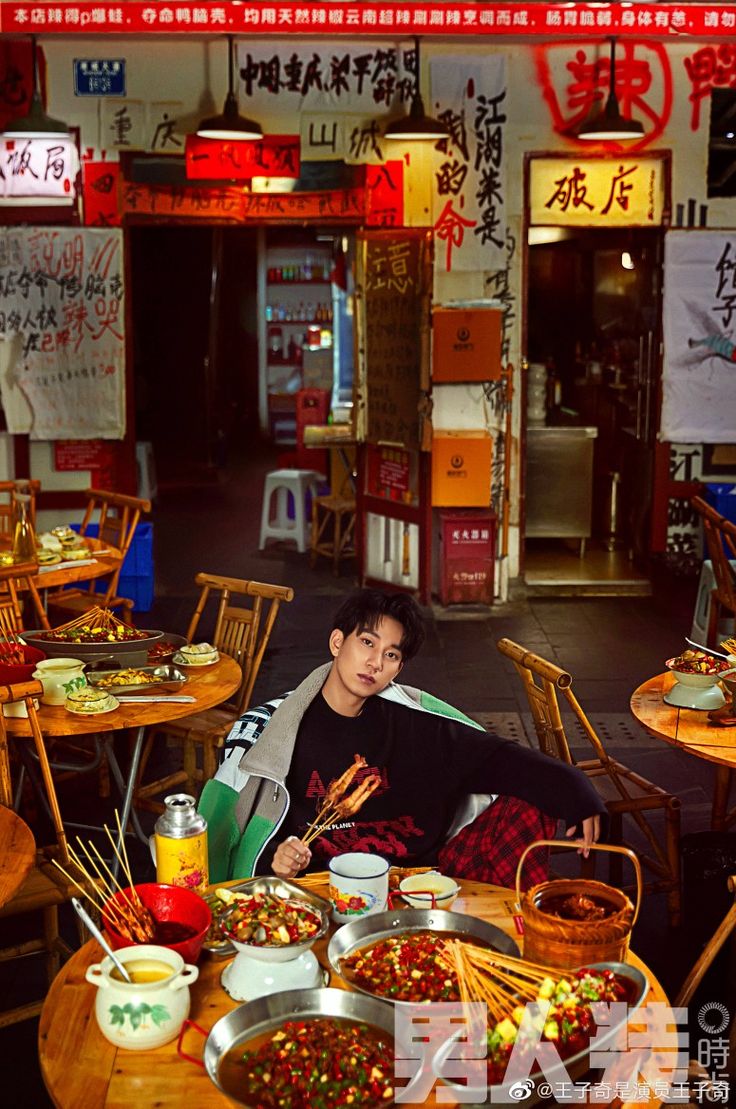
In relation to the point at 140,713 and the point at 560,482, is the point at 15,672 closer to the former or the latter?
the point at 140,713

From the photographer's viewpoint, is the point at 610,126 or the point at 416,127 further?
the point at 416,127

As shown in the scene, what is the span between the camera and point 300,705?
3203mm

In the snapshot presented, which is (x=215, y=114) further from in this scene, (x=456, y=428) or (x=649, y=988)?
(x=649, y=988)

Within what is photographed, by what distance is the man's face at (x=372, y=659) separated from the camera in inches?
126

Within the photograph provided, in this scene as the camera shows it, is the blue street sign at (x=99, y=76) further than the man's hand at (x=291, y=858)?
Yes

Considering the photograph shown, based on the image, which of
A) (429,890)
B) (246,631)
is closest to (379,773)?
(429,890)

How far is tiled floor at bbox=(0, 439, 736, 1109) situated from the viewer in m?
4.62

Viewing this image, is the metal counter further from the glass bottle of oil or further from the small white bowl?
the small white bowl

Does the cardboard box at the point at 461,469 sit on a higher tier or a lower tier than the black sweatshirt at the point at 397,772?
higher

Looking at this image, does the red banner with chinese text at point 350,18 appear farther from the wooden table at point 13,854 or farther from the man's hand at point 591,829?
the man's hand at point 591,829

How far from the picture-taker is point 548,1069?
2.00 metres

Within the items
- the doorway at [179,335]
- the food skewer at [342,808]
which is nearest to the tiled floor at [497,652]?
the food skewer at [342,808]

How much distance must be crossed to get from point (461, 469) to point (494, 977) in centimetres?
666

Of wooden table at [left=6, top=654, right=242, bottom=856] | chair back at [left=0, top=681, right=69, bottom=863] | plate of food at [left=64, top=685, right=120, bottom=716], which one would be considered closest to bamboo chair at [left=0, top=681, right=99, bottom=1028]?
chair back at [left=0, top=681, right=69, bottom=863]
